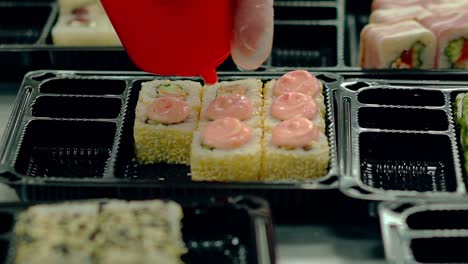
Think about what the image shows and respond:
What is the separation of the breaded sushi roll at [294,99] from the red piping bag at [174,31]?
0.33 metres

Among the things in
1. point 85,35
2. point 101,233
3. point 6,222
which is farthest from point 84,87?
point 101,233

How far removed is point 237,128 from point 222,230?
0.35m

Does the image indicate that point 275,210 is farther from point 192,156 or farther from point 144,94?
point 144,94

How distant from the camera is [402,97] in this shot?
250 cm

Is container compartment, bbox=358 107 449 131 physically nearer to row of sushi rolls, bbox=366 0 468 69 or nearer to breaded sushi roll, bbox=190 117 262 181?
row of sushi rolls, bbox=366 0 468 69

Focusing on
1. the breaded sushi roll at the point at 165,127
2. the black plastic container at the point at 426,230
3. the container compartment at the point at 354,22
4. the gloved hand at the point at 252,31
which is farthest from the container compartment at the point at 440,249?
the container compartment at the point at 354,22

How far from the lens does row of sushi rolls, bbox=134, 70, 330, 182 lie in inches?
86.0

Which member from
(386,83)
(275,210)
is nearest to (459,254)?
(275,210)

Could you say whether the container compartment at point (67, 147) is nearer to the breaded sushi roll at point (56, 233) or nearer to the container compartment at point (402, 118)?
the breaded sushi roll at point (56, 233)

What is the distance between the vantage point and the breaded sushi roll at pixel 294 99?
2.33 m

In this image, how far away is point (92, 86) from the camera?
2600 mm

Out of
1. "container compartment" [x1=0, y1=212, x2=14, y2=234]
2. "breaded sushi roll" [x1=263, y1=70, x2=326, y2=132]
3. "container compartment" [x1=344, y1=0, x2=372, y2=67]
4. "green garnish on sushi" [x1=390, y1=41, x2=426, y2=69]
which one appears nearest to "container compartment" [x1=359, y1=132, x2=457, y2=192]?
"breaded sushi roll" [x1=263, y1=70, x2=326, y2=132]

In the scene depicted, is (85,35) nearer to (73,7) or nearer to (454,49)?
(73,7)

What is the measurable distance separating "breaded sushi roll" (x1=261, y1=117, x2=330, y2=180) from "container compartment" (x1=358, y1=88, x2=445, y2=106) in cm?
33
